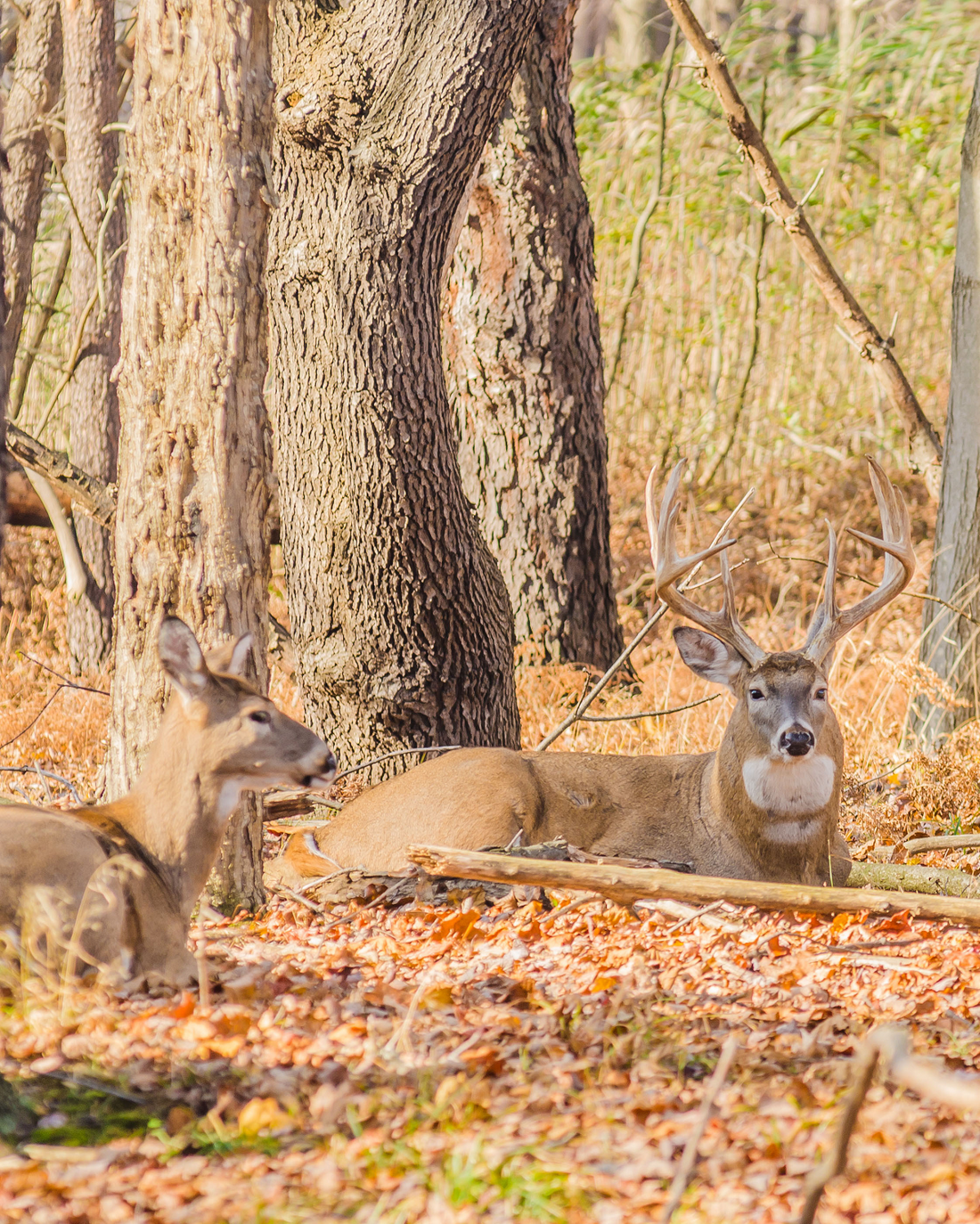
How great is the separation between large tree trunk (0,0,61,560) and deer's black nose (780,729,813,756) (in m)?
7.60

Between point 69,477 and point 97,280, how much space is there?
2.85m

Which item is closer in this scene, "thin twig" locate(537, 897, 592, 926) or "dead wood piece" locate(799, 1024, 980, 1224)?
"dead wood piece" locate(799, 1024, 980, 1224)

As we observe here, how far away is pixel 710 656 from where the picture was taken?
6.24m

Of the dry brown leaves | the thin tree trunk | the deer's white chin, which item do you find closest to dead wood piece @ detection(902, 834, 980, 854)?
the deer's white chin

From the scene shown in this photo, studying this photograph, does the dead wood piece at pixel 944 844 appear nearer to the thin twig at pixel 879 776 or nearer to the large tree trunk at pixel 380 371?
the thin twig at pixel 879 776

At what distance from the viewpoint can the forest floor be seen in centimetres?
276

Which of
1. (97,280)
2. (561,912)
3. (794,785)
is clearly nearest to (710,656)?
(794,785)

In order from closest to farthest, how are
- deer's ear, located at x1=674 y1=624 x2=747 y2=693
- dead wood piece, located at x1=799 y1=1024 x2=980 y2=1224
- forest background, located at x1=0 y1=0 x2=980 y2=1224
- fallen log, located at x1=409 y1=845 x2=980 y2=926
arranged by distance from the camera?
dead wood piece, located at x1=799 y1=1024 x2=980 y2=1224
forest background, located at x1=0 y1=0 x2=980 y2=1224
fallen log, located at x1=409 y1=845 x2=980 y2=926
deer's ear, located at x1=674 y1=624 x2=747 y2=693

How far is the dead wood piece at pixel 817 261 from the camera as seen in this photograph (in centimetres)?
802

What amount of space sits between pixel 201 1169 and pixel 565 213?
282 inches

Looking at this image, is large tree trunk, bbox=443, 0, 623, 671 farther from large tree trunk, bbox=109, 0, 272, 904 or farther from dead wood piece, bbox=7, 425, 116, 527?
large tree trunk, bbox=109, 0, 272, 904

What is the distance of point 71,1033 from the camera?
11.4ft

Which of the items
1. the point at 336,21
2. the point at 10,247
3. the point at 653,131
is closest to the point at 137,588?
the point at 336,21

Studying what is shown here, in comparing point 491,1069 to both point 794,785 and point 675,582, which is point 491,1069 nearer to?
point 794,785
